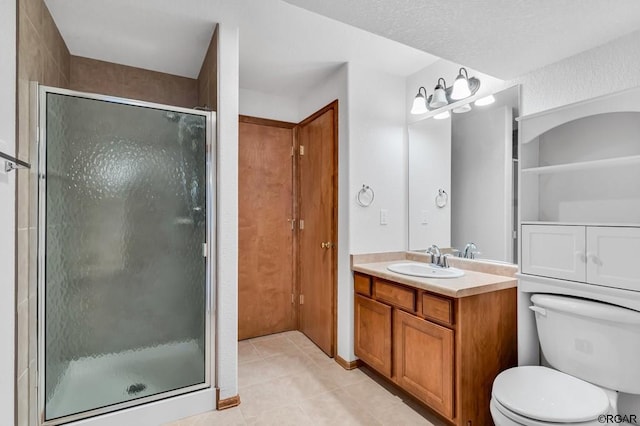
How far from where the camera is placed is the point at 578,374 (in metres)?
1.49

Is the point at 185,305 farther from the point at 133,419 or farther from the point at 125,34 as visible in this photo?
the point at 125,34

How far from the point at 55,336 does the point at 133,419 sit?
0.64 metres

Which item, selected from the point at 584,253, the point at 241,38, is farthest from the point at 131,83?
the point at 584,253

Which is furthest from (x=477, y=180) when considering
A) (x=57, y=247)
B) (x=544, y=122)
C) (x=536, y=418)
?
(x=57, y=247)

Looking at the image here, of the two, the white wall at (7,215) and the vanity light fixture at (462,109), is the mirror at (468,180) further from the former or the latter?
the white wall at (7,215)

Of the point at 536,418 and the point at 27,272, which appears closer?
the point at 536,418

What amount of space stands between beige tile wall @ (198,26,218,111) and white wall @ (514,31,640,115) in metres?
1.90

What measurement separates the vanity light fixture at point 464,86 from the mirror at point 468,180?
A: 0.43ft

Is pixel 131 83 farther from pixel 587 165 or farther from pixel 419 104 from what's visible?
pixel 587 165

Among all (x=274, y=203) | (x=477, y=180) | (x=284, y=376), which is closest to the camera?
(x=477, y=180)

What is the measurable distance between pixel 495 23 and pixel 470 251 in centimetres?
143

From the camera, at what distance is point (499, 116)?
81.1 inches

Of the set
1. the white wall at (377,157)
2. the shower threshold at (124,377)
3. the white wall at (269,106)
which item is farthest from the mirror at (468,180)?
the shower threshold at (124,377)

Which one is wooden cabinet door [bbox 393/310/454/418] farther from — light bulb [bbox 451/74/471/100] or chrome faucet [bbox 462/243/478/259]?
light bulb [bbox 451/74/471/100]
